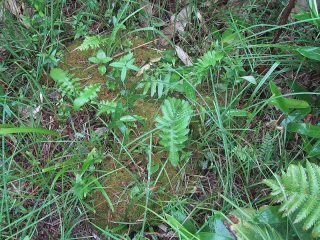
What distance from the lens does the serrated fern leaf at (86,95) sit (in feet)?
6.59

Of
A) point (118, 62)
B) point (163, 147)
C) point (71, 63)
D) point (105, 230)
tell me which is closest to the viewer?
point (105, 230)

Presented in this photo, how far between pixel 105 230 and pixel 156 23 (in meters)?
1.07

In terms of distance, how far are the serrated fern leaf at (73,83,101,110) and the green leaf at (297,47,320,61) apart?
35.2 inches

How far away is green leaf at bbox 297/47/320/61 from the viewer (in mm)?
1916

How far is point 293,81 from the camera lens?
6.73 feet

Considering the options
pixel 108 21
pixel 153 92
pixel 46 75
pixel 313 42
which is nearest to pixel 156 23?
pixel 108 21

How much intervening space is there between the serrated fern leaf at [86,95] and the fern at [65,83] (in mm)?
52

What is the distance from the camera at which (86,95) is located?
6.67 ft

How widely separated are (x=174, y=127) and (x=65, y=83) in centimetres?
57

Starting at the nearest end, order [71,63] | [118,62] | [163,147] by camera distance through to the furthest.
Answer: [163,147] → [118,62] → [71,63]

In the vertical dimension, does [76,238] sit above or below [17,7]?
below

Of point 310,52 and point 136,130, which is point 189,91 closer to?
point 136,130

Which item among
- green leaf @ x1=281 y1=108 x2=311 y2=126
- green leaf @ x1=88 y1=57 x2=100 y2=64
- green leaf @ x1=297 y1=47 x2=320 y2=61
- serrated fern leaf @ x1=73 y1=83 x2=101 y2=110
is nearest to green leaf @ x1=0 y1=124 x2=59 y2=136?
serrated fern leaf @ x1=73 y1=83 x2=101 y2=110

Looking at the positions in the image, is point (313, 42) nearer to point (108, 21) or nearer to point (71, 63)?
point (108, 21)
